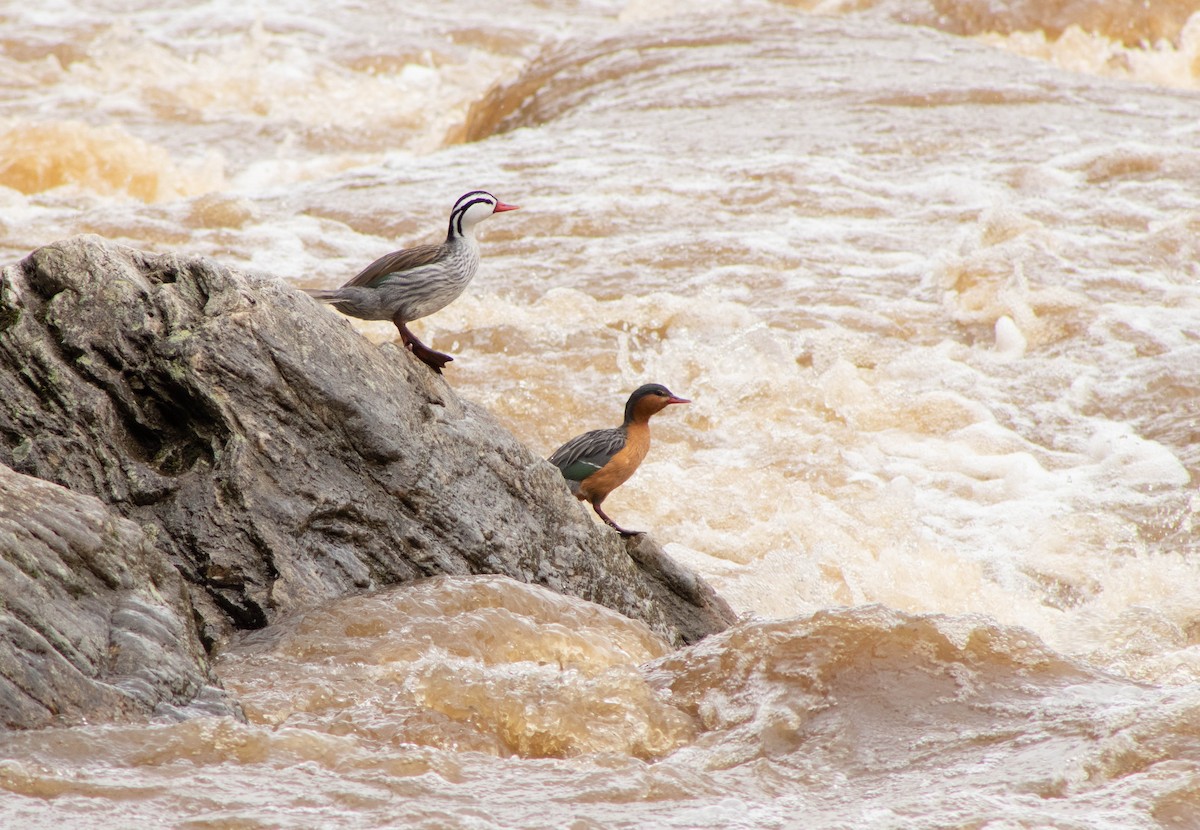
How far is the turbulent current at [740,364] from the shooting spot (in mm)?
4223

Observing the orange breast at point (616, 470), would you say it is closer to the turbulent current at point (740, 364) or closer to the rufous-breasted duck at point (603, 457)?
the rufous-breasted duck at point (603, 457)

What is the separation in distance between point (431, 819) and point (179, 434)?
1955mm

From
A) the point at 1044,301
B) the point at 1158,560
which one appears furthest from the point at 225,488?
the point at 1044,301

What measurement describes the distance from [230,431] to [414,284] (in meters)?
1.14

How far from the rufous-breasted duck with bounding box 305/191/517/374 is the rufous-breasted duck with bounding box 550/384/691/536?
1001 mm

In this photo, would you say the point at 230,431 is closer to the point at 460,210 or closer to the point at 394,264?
the point at 394,264

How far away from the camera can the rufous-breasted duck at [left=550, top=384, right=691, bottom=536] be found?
648 cm

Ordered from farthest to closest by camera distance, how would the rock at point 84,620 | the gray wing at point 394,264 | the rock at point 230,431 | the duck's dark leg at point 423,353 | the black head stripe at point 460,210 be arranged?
1. the black head stripe at point 460,210
2. the gray wing at point 394,264
3. the duck's dark leg at point 423,353
4. the rock at point 230,431
5. the rock at point 84,620

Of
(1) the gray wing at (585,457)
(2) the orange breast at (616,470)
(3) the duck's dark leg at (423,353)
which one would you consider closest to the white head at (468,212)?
(3) the duck's dark leg at (423,353)

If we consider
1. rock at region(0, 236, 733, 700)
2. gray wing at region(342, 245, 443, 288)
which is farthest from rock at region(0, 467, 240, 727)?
gray wing at region(342, 245, 443, 288)

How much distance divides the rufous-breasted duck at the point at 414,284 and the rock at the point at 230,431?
0.32m

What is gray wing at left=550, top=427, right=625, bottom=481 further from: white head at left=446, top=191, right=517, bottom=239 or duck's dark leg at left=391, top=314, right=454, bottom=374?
white head at left=446, top=191, right=517, bottom=239

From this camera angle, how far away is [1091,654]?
7336 mm

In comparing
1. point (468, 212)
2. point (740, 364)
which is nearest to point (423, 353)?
point (468, 212)
